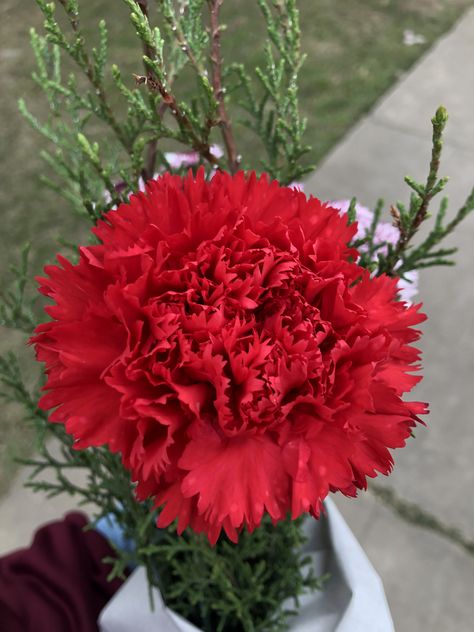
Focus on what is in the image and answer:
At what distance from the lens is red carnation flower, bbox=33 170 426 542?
1.30ft

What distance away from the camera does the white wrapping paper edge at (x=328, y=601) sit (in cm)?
67

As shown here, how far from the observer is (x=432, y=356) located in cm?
183

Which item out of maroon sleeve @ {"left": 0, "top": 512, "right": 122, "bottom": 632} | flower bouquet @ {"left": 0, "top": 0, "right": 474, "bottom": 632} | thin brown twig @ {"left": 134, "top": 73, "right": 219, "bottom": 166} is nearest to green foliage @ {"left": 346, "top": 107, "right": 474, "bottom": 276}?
flower bouquet @ {"left": 0, "top": 0, "right": 474, "bottom": 632}

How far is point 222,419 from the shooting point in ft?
1.29

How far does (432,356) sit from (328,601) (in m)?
1.22

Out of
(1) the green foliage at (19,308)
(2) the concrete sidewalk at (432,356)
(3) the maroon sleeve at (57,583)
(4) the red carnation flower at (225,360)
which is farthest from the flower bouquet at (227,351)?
(2) the concrete sidewalk at (432,356)

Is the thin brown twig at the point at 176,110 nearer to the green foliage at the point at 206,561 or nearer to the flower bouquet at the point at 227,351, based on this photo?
the flower bouquet at the point at 227,351

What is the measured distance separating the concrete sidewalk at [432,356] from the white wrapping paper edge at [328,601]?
0.82 m

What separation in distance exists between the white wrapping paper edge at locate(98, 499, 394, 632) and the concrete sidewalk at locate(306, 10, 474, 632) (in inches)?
32.3

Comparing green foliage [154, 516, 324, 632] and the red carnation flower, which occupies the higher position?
the red carnation flower

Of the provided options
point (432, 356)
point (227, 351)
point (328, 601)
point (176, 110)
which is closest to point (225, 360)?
point (227, 351)

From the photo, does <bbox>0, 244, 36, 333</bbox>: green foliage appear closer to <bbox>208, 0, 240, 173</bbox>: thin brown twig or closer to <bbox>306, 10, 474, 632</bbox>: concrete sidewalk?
<bbox>208, 0, 240, 173</bbox>: thin brown twig

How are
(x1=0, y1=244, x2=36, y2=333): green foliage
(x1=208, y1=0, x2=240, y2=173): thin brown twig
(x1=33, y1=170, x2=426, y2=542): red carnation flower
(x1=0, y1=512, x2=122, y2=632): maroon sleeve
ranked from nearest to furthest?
1. (x1=33, y1=170, x2=426, y2=542): red carnation flower
2. (x1=208, y1=0, x2=240, y2=173): thin brown twig
3. (x1=0, y1=244, x2=36, y2=333): green foliage
4. (x1=0, y1=512, x2=122, y2=632): maroon sleeve

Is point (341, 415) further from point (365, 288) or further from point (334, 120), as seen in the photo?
point (334, 120)
